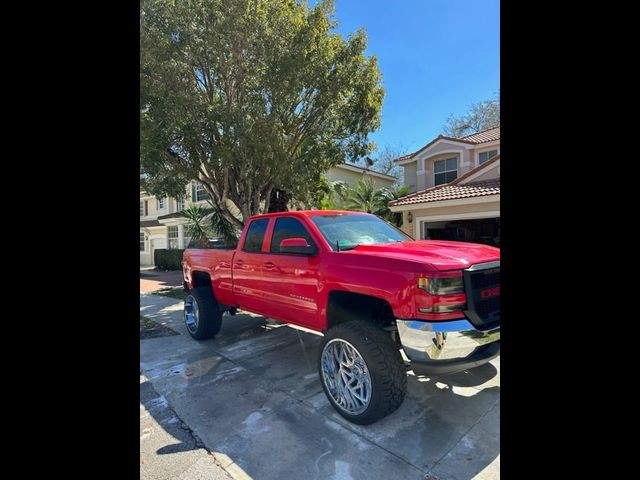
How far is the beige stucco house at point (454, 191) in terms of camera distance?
10992 millimetres

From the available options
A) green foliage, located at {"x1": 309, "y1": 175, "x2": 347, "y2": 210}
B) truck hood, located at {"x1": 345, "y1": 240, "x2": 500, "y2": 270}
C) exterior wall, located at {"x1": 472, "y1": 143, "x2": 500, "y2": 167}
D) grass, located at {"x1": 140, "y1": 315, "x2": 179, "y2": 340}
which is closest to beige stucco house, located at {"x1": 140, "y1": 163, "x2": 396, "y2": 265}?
green foliage, located at {"x1": 309, "y1": 175, "x2": 347, "y2": 210}

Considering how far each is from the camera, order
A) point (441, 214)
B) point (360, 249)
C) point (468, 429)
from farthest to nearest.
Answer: point (441, 214), point (360, 249), point (468, 429)

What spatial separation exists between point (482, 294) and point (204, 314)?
175 inches

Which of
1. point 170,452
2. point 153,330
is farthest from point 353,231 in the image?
point 153,330

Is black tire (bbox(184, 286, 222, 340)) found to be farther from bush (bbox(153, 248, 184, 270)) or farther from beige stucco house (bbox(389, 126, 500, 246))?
bush (bbox(153, 248, 184, 270))

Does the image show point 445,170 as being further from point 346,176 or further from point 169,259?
point 169,259

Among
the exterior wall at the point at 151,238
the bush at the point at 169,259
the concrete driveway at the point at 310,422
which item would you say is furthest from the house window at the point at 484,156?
the exterior wall at the point at 151,238

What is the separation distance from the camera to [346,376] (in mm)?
3490

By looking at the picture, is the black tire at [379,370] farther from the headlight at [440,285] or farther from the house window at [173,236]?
the house window at [173,236]
